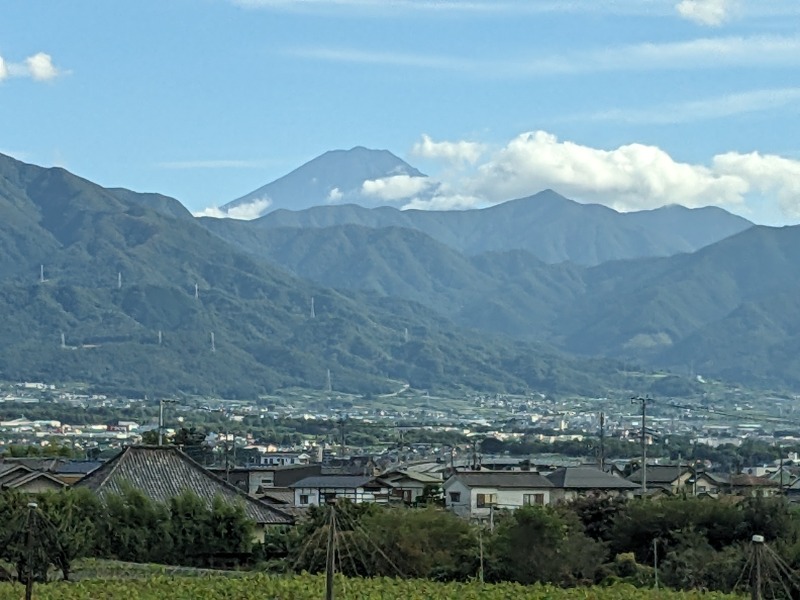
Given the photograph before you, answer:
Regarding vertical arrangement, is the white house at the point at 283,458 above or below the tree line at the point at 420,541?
below

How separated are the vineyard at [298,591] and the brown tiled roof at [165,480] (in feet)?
29.0

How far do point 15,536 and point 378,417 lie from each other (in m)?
156

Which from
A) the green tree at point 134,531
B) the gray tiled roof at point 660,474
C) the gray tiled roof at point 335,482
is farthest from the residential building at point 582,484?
the green tree at point 134,531

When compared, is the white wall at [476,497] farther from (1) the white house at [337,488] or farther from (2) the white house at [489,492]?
(1) the white house at [337,488]

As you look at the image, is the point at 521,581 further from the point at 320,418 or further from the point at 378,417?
the point at 378,417

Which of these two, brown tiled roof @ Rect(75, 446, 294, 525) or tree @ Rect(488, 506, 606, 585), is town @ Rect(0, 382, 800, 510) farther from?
tree @ Rect(488, 506, 606, 585)

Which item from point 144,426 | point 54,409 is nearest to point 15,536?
point 144,426

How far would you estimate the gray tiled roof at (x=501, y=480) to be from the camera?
56344 mm

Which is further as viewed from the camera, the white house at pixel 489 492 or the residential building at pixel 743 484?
the residential building at pixel 743 484

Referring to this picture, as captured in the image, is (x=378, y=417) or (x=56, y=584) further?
(x=378, y=417)

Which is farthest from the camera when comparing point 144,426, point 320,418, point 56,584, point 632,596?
point 320,418

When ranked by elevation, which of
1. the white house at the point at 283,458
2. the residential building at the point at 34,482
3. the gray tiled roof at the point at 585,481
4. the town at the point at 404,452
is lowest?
the white house at the point at 283,458

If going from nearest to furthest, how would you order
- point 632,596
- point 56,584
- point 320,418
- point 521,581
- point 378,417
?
point 632,596, point 56,584, point 521,581, point 320,418, point 378,417

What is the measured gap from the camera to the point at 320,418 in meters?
175
